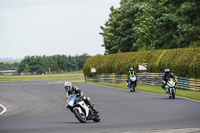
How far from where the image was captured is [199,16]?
158ft

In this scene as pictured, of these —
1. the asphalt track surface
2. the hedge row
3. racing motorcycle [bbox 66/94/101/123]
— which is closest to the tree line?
the hedge row

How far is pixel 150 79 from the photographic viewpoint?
45875 millimetres

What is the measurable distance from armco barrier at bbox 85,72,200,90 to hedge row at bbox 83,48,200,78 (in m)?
0.41

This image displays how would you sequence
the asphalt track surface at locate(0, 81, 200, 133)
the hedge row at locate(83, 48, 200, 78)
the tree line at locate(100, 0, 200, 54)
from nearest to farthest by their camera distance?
the asphalt track surface at locate(0, 81, 200, 133) → the hedge row at locate(83, 48, 200, 78) → the tree line at locate(100, 0, 200, 54)

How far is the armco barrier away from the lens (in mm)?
34781

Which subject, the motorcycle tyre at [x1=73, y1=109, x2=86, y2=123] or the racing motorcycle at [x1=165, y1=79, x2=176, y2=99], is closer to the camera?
the motorcycle tyre at [x1=73, y1=109, x2=86, y2=123]

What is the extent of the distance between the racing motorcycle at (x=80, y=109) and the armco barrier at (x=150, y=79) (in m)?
21.0

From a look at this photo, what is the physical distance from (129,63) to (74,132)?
40179 millimetres

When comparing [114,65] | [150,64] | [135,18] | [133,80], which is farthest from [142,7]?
[133,80]

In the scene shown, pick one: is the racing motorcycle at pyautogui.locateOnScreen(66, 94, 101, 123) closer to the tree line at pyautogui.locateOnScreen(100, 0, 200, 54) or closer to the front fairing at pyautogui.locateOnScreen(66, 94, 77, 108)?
the front fairing at pyautogui.locateOnScreen(66, 94, 77, 108)

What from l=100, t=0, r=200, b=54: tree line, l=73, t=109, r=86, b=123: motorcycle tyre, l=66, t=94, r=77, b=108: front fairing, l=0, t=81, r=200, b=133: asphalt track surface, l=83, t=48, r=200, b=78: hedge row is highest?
l=100, t=0, r=200, b=54: tree line

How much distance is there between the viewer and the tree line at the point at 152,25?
4791cm

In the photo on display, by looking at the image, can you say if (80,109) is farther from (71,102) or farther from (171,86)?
(171,86)

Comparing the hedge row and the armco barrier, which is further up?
the hedge row
